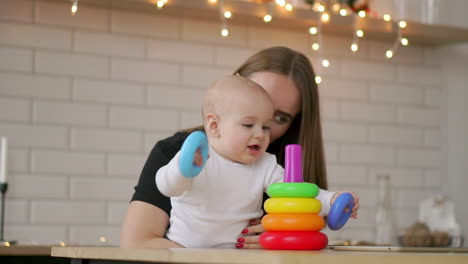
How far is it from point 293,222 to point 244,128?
34cm

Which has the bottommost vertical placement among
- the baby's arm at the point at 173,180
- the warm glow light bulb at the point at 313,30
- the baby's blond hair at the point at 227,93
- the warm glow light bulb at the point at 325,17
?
the baby's arm at the point at 173,180

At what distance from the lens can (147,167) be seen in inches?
80.6

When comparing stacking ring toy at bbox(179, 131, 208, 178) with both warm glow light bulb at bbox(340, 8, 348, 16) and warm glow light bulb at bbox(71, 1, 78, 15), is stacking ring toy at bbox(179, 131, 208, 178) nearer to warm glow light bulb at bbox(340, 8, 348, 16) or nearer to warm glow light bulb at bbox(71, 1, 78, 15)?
warm glow light bulb at bbox(71, 1, 78, 15)

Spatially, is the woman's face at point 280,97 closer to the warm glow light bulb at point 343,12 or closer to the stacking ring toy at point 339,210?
the stacking ring toy at point 339,210

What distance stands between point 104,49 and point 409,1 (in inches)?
57.6

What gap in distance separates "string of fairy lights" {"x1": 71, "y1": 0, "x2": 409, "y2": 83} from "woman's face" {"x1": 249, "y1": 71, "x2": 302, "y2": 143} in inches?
44.1

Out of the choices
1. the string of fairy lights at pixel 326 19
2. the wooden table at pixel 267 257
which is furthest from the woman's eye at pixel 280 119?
the string of fairy lights at pixel 326 19

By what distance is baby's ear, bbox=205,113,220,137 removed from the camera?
5.60ft

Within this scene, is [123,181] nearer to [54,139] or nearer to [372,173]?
[54,139]

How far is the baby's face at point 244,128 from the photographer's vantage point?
5.47 feet

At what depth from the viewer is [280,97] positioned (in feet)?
6.98

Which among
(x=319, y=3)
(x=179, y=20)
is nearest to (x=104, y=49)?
(x=179, y=20)

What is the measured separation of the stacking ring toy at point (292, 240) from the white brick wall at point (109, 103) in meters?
1.83

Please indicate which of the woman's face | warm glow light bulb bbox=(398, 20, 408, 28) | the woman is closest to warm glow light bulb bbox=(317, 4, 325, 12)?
warm glow light bulb bbox=(398, 20, 408, 28)
